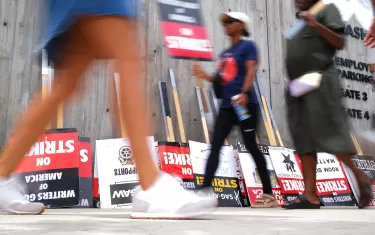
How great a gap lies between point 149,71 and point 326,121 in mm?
1962

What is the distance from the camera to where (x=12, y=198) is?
1.24m

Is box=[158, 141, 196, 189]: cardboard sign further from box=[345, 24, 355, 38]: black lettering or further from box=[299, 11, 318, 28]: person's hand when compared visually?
box=[345, 24, 355, 38]: black lettering

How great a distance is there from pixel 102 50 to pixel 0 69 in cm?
245

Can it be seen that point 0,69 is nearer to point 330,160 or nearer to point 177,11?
point 177,11

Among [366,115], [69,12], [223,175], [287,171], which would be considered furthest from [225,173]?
[366,115]

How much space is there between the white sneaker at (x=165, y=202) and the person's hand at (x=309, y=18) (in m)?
1.39

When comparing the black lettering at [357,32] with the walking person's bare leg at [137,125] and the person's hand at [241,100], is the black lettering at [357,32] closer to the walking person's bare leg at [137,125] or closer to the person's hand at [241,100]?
the person's hand at [241,100]

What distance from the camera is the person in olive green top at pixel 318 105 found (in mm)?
2176

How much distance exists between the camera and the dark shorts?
2.15 meters

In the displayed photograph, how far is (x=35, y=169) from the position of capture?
284cm

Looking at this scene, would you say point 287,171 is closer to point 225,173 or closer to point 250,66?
point 225,173

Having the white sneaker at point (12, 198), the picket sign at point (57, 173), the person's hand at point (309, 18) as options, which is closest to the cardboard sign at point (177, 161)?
the picket sign at point (57, 173)

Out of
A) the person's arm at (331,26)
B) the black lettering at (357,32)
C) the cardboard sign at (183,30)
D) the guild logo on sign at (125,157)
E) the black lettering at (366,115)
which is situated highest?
the black lettering at (357,32)

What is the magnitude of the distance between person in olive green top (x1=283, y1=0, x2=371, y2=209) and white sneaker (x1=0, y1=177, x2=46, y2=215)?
1.43 m
